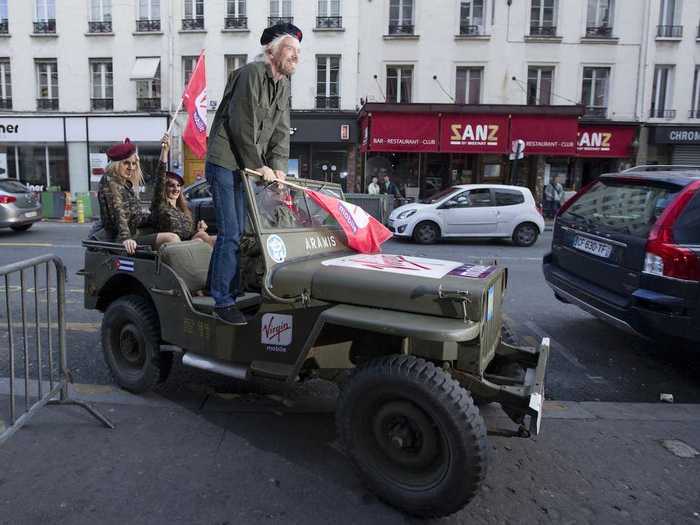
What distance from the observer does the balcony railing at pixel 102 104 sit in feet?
76.9

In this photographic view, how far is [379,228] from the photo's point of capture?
3.80 m

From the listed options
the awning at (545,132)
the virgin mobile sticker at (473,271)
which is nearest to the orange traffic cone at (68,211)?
the awning at (545,132)

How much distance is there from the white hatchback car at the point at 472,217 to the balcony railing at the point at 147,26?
16.1m

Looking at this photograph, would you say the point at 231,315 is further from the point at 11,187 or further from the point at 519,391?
the point at 11,187

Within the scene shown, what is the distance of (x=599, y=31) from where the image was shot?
72.1 ft

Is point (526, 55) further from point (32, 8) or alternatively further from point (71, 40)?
point (32, 8)

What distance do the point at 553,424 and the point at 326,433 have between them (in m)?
1.53

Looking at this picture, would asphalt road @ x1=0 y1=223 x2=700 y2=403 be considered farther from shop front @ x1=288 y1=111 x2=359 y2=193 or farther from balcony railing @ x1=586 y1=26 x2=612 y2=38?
balcony railing @ x1=586 y1=26 x2=612 y2=38

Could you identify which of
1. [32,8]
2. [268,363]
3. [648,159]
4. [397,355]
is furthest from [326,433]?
[32,8]

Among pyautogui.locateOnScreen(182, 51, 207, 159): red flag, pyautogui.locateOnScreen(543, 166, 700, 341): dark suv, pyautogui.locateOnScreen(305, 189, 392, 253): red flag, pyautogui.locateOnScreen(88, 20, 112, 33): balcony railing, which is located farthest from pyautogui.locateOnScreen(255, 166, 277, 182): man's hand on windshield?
pyautogui.locateOnScreen(88, 20, 112, 33): balcony railing

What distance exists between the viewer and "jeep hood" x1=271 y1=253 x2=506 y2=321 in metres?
2.61

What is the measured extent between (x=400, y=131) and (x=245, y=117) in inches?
742

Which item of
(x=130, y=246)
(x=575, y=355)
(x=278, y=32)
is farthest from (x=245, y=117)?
(x=575, y=355)

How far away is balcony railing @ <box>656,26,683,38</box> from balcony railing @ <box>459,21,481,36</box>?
7.33 m
